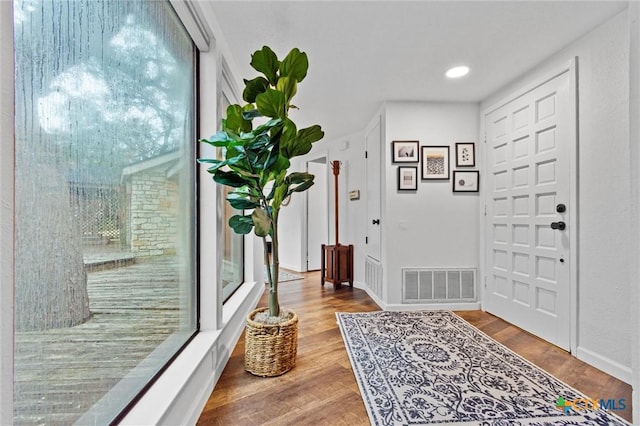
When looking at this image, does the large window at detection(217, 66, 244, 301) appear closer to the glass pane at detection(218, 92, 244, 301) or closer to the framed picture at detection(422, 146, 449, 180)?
the glass pane at detection(218, 92, 244, 301)

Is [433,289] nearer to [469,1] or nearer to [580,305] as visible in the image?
[580,305]

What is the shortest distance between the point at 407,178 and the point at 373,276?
52.2 inches

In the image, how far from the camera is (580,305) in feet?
7.05

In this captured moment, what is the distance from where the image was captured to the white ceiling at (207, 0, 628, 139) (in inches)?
71.6

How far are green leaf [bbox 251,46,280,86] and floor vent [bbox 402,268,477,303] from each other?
2.42 meters

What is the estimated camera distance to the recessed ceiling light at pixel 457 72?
8.39 feet

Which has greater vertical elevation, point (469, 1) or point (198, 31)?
point (469, 1)

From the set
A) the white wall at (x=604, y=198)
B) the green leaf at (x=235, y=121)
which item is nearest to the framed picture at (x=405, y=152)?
→ the white wall at (x=604, y=198)

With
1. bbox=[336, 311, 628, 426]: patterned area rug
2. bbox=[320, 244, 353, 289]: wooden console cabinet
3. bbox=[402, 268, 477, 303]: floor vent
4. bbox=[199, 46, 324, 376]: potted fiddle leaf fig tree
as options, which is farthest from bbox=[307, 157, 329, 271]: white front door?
bbox=[199, 46, 324, 376]: potted fiddle leaf fig tree

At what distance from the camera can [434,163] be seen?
3.29m

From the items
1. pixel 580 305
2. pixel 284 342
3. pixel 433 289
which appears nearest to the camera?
pixel 284 342

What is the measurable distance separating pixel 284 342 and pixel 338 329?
90 cm

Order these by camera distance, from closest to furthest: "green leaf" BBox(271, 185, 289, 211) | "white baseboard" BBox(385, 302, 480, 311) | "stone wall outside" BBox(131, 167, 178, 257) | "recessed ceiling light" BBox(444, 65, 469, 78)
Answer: "stone wall outside" BBox(131, 167, 178, 257) < "green leaf" BBox(271, 185, 289, 211) < "recessed ceiling light" BBox(444, 65, 469, 78) < "white baseboard" BBox(385, 302, 480, 311)

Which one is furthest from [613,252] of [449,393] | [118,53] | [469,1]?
[118,53]
